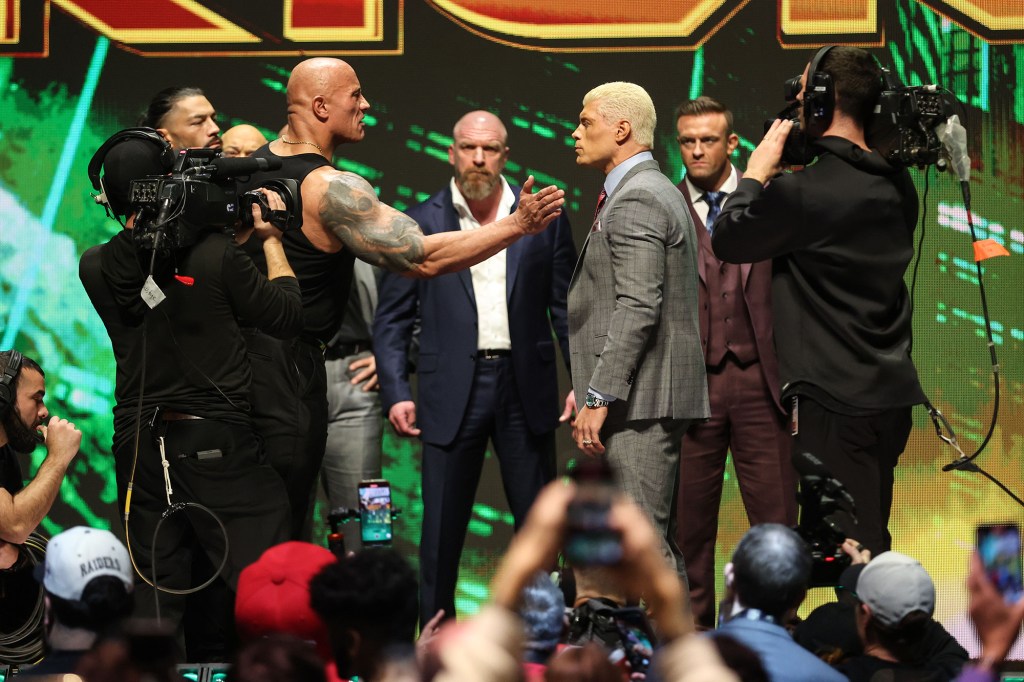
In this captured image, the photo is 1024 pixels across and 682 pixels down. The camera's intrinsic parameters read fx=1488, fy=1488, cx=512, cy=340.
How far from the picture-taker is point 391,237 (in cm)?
457

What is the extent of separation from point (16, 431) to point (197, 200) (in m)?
1.04

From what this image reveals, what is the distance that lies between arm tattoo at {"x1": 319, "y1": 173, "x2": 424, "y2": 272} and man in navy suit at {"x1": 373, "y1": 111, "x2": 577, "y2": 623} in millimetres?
1037

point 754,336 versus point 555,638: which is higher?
point 754,336

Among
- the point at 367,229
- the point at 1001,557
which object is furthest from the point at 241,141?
the point at 1001,557

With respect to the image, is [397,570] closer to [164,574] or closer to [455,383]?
[164,574]

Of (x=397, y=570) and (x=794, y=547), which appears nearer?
(x=397, y=570)

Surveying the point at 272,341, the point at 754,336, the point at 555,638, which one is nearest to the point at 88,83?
the point at 272,341

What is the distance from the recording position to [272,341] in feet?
16.0

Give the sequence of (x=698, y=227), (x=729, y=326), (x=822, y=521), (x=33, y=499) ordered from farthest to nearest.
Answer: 1. (x=698, y=227)
2. (x=729, y=326)
3. (x=33, y=499)
4. (x=822, y=521)

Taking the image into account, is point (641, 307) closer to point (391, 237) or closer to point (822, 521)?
point (391, 237)

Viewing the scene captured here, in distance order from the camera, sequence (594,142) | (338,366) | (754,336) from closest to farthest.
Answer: (594,142)
(754,336)
(338,366)

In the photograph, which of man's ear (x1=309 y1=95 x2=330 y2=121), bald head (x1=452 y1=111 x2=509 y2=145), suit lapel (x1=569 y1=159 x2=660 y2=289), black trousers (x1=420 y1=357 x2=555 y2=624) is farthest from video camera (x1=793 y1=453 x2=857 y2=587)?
bald head (x1=452 y1=111 x2=509 y2=145)

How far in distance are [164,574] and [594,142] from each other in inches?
75.5

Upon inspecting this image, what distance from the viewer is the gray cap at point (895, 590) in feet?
10.6
